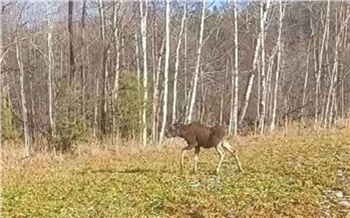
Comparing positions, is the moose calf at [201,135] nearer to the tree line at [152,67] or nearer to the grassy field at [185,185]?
the grassy field at [185,185]

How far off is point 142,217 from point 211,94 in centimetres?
3171

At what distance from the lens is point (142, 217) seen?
806 cm

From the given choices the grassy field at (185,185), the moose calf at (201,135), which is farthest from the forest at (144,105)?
the moose calf at (201,135)

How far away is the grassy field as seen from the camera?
8.44m

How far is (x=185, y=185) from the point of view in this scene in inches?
389

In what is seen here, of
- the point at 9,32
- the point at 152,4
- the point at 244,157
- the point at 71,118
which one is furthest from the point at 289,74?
the point at 244,157

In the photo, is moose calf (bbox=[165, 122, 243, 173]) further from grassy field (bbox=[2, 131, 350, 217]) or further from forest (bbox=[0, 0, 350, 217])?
forest (bbox=[0, 0, 350, 217])

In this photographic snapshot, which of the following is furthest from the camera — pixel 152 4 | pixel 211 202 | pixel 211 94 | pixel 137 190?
pixel 211 94

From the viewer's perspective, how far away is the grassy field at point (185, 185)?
8.44 m

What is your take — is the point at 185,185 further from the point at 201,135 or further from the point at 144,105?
the point at 144,105

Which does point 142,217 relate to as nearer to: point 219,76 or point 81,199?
point 81,199

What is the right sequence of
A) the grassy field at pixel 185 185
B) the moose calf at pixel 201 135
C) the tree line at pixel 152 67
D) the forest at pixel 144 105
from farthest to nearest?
the tree line at pixel 152 67
the forest at pixel 144 105
the moose calf at pixel 201 135
the grassy field at pixel 185 185

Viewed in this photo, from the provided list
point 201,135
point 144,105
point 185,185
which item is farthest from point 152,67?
point 185,185

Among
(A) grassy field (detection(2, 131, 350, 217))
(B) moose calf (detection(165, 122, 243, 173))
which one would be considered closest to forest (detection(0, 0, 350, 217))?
(A) grassy field (detection(2, 131, 350, 217))
